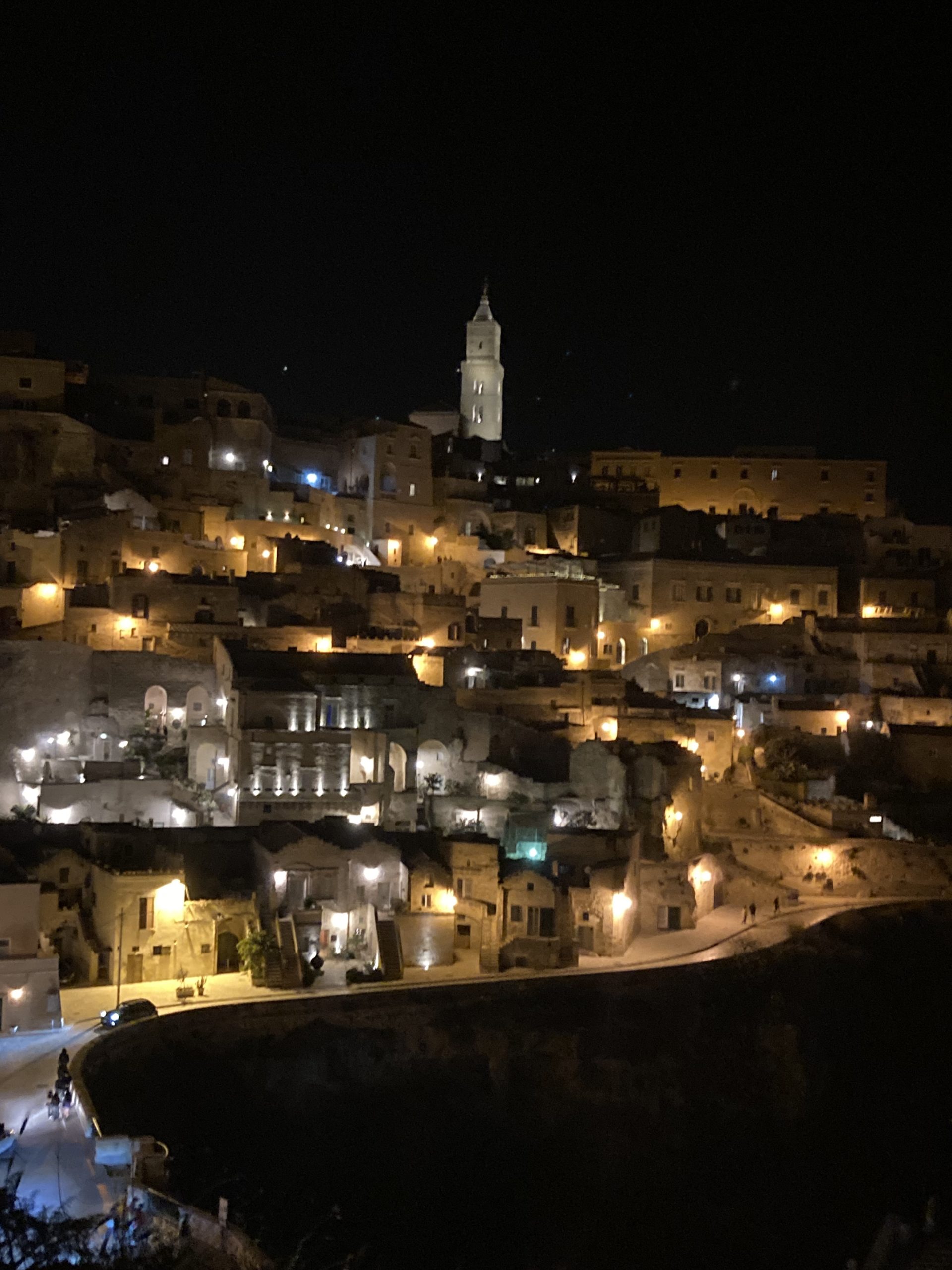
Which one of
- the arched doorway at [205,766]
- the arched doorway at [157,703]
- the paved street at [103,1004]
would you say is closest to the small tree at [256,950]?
the paved street at [103,1004]

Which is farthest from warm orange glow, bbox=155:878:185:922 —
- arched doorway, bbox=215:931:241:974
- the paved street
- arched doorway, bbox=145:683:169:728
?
arched doorway, bbox=145:683:169:728

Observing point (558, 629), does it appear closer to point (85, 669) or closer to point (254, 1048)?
point (85, 669)

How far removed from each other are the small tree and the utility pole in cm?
266

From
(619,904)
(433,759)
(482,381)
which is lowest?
(619,904)

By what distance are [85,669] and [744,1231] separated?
22467mm

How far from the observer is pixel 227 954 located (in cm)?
2744

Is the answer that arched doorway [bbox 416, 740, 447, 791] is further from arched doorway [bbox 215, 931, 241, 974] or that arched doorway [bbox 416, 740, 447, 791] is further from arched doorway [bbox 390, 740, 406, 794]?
arched doorway [bbox 215, 931, 241, 974]

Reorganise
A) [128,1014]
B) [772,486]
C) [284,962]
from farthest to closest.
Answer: [772,486] → [284,962] → [128,1014]

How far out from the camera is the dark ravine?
77.7 ft

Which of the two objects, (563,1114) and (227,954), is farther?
(227,954)

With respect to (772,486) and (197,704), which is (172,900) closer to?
(197,704)

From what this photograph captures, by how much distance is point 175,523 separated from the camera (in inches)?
1774

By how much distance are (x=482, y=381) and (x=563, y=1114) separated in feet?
162

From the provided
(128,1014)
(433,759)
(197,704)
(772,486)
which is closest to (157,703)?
(197,704)
